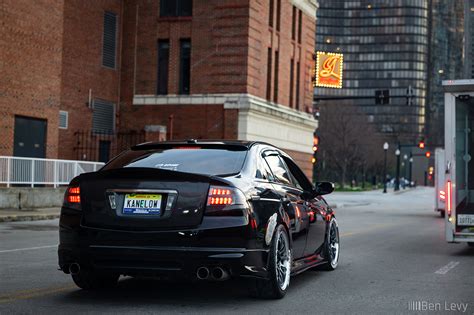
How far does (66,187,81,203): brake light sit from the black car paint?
53mm

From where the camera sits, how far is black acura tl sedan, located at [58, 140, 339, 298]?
7043 millimetres

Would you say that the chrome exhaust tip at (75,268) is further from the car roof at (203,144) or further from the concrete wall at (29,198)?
the concrete wall at (29,198)

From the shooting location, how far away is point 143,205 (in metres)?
7.20

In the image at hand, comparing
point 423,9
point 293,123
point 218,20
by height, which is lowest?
point 293,123

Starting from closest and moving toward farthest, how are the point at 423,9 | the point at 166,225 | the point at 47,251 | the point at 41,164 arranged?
1. the point at 166,225
2. the point at 47,251
3. the point at 41,164
4. the point at 423,9

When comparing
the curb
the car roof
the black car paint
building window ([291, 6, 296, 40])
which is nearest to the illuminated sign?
building window ([291, 6, 296, 40])

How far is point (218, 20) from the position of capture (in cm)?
3475

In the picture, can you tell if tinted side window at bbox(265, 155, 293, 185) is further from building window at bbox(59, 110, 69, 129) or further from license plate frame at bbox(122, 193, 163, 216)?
building window at bbox(59, 110, 69, 129)

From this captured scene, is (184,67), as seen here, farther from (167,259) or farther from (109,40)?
(167,259)

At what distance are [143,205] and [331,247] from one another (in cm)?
389

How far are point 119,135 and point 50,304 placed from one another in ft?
95.6

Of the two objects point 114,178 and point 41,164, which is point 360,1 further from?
point 114,178

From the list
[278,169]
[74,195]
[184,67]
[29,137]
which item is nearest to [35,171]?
[29,137]

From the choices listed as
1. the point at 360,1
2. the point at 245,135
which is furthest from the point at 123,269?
the point at 360,1
